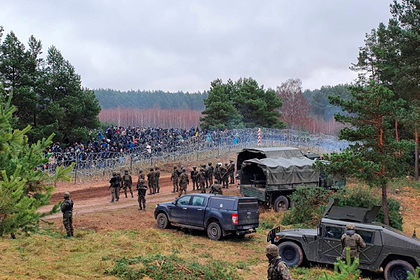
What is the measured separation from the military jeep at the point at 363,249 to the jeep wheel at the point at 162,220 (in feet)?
18.2

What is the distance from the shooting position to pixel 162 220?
16984 millimetres

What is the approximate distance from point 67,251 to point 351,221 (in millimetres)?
8442

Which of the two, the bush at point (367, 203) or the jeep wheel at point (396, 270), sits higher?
the bush at point (367, 203)

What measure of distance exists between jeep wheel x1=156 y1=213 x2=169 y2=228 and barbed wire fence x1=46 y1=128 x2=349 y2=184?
265 inches

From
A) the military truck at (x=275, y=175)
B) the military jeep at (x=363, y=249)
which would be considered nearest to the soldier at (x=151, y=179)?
the military truck at (x=275, y=175)

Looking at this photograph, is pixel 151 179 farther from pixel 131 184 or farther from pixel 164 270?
pixel 164 270

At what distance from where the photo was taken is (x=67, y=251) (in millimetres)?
12500

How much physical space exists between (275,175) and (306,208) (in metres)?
2.65

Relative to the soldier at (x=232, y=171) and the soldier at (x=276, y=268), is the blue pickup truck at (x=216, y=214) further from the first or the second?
the soldier at (x=232, y=171)

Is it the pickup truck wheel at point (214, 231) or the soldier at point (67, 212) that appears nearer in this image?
the soldier at point (67, 212)

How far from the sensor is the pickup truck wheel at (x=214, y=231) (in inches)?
600

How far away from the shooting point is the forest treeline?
488 ft

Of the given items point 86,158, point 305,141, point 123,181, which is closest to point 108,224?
point 123,181

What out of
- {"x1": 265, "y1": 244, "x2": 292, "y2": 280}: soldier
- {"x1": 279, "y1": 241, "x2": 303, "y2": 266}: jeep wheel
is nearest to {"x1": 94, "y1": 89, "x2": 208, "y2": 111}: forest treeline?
{"x1": 279, "y1": 241, "x2": 303, "y2": 266}: jeep wheel
